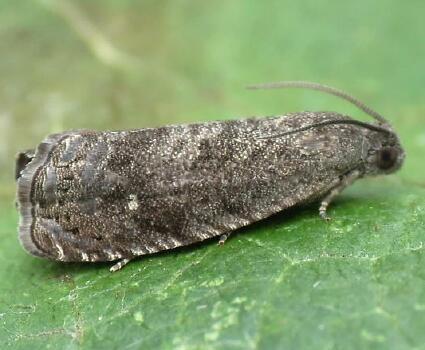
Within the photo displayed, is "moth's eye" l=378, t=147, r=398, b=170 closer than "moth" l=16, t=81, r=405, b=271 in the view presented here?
No

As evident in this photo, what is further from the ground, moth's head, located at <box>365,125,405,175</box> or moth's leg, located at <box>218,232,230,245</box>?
moth's head, located at <box>365,125,405,175</box>

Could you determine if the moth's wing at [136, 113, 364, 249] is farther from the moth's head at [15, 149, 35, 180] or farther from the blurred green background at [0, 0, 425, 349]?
the moth's head at [15, 149, 35, 180]

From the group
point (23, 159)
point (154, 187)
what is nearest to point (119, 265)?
point (154, 187)

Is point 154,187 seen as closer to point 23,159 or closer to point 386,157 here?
point 23,159

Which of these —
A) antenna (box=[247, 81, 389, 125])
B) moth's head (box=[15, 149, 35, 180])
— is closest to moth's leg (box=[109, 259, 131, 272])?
moth's head (box=[15, 149, 35, 180])

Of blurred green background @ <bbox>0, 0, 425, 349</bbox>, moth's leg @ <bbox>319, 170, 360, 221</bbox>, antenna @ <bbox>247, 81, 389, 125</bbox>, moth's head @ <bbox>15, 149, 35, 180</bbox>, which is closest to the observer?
blurred green background @ <bbox>0, 0, 425, 349</bbox>

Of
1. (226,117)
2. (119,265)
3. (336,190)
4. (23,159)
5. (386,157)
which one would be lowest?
(119,265)

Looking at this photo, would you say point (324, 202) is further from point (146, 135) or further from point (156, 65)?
point (156, 65)
